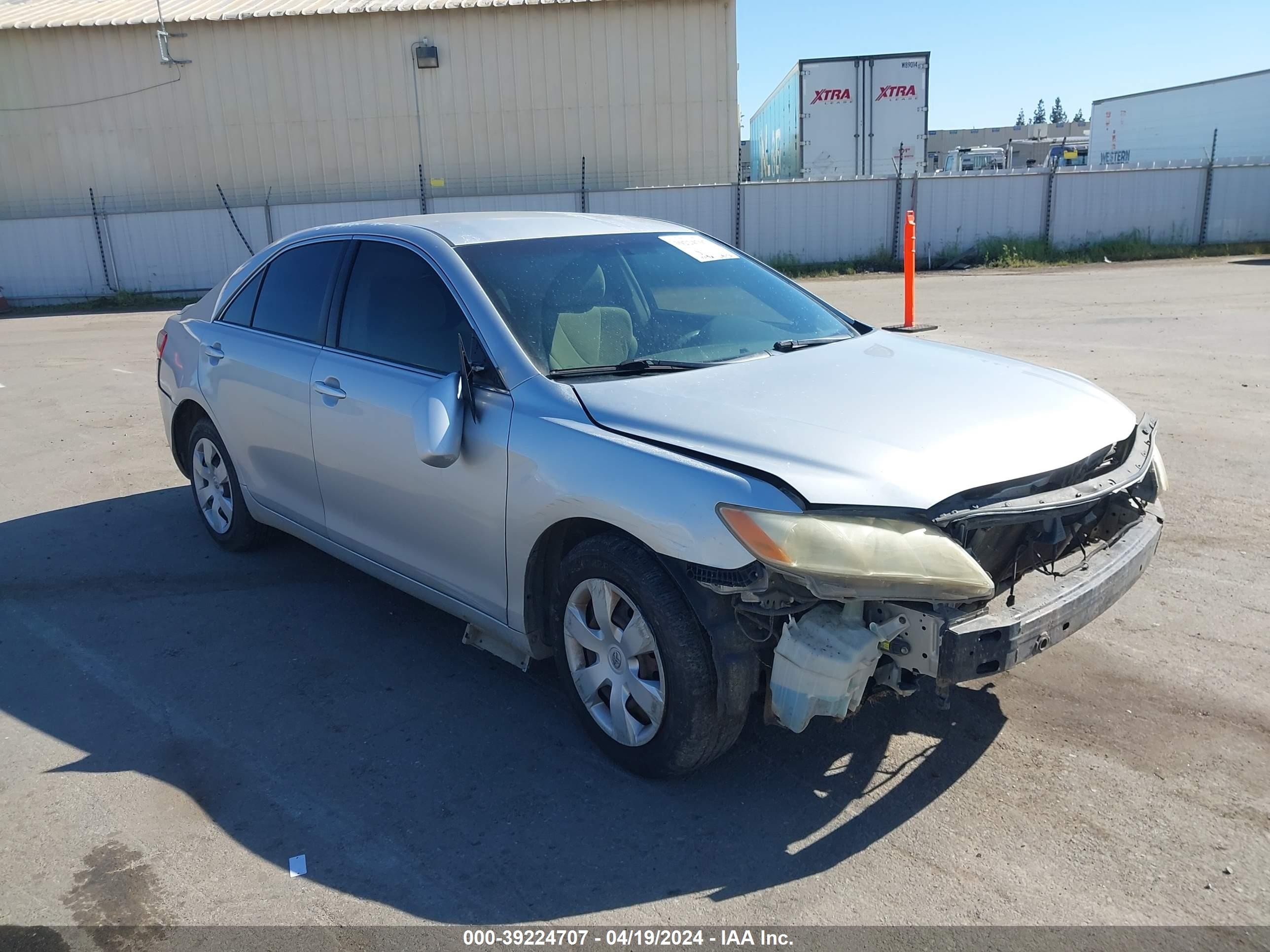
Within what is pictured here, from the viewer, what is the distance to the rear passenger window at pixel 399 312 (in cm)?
398

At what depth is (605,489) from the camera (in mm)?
3178

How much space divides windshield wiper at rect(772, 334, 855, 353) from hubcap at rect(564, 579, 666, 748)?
1392mm

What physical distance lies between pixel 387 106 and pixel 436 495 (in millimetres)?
21970

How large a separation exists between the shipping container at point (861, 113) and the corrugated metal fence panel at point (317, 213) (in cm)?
1047

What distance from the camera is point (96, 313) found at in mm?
20688

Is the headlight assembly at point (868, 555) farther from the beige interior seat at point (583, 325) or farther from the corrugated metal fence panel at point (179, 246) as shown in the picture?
the corrugated metal fence panel at point (179, 246)

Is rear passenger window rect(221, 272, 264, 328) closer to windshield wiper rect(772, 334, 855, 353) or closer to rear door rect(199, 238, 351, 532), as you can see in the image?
rear door rect(199, 238, 351, 532)

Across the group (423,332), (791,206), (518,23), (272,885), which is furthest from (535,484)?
(518,23)

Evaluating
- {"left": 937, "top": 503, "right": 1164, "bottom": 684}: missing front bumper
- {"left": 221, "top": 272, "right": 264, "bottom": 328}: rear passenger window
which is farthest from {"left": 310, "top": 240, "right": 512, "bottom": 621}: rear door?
{"left": 937, "top": 503, "right": 1164, "bottom": 684}: missing front bumper

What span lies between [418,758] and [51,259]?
76.1ft

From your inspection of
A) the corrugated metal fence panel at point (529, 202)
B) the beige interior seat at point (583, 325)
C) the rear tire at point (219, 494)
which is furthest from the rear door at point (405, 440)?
the corrugated metal fence panel at point (529, 202)

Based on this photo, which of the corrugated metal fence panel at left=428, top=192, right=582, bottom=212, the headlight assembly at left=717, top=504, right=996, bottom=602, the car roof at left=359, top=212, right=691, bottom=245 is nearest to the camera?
the headlight assembly at left=717, top=504, right=996, bottom=602

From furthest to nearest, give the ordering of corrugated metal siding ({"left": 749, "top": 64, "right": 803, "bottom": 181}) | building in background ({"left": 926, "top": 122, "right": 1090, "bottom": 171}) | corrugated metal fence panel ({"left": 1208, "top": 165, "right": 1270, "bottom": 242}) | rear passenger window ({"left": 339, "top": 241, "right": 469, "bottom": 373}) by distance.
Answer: building in background ({"left": 926, "top": 122, "right": 1090, "bottom": 171}), corrugated metal siding ({"left": 749, "top": 64, "right": 803, "bottom": 181}), corrugated metal fence panel ({"left": 1208, "top": 165, "right": 1270, "bottom": 242}), rear passenger window ({"left": 339, "top": 241, "right": 469, "bottom": 373})

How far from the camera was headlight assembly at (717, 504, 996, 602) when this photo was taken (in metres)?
2.76
